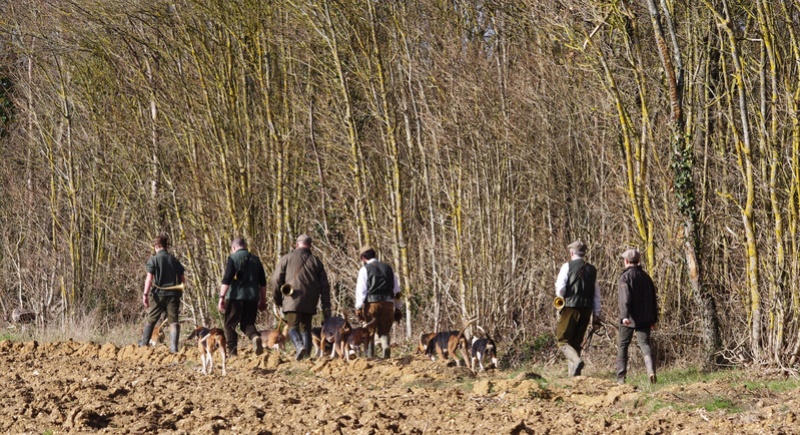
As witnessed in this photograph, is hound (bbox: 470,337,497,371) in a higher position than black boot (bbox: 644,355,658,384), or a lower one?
higher

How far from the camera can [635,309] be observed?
1278cm

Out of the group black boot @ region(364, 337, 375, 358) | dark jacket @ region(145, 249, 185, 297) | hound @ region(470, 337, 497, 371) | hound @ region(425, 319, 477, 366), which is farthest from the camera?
dark jacket @ region(145, 249, 185, 297)

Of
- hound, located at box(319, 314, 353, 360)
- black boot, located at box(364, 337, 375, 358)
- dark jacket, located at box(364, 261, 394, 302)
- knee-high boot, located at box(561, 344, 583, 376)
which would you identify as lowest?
knee-high boot, located at box(561, 344, 583, 376)

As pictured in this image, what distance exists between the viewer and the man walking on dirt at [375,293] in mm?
14820

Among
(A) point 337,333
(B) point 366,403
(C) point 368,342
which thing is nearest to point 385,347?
(C) point 368,342

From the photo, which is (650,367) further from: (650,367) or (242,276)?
(242,276)

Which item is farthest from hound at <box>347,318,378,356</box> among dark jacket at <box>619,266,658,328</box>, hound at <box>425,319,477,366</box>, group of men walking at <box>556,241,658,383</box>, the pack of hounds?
dark jacket at <box>619,266,658,328</box>

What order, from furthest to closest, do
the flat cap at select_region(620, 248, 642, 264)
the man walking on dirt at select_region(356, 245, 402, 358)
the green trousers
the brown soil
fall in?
the man walking on dirt at select_region(356, 245, 402, 358) → the green trousers → the flat cap at select_region(620, 248, 642, 264) → the brown soil

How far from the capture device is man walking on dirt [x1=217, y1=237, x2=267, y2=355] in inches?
587

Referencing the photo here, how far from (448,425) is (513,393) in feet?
6.07

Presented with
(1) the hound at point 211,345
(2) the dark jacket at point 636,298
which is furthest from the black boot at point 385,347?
(2) the dark jacket at point 636,298

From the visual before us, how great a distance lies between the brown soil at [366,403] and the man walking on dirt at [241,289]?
86 cm

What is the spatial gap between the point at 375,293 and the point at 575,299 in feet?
9.63

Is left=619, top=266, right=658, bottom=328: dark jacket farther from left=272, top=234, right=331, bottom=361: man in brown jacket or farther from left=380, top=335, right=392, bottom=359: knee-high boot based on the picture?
left=272, top=234, right=331, bottom=361: man in brown jacket
